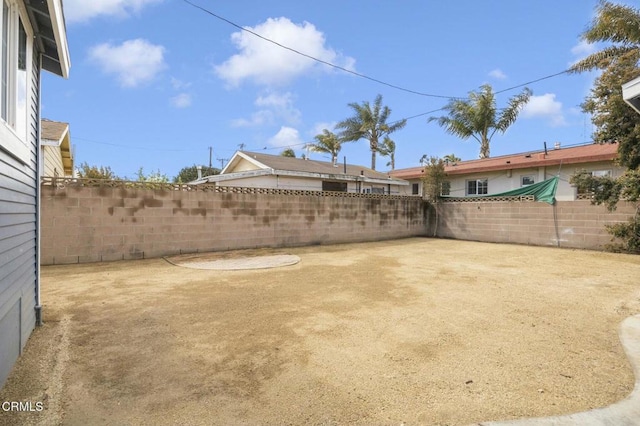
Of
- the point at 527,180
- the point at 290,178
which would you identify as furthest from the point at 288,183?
the point at 527,180

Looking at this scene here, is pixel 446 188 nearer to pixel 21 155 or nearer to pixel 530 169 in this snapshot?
pixel 530 169

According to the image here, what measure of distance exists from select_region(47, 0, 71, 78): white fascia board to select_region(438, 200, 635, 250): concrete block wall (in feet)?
42.6

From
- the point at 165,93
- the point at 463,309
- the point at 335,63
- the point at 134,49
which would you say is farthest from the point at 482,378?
the point at 165,93

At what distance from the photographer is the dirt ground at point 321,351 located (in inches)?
85.6

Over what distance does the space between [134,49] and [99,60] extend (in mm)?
2905

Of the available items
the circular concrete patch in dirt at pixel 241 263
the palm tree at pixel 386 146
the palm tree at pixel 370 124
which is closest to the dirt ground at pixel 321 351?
the circular concrete patch in dirt at pixel 241 263

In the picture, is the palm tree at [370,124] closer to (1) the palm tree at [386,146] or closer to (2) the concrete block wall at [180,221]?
(1) the palm tree at [386,146]

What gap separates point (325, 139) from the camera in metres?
Answer: 28.1

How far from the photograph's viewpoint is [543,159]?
14.2 m

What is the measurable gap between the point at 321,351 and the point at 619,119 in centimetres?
1073

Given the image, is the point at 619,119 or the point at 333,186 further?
the point at 333,186

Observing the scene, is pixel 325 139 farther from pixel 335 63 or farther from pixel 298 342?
pixel 298 342

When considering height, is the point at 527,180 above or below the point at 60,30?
below

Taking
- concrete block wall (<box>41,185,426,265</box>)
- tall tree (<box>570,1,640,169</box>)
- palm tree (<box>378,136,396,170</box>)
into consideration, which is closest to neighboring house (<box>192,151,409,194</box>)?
concrete block wall (<box>41,185,426,265</box>)
